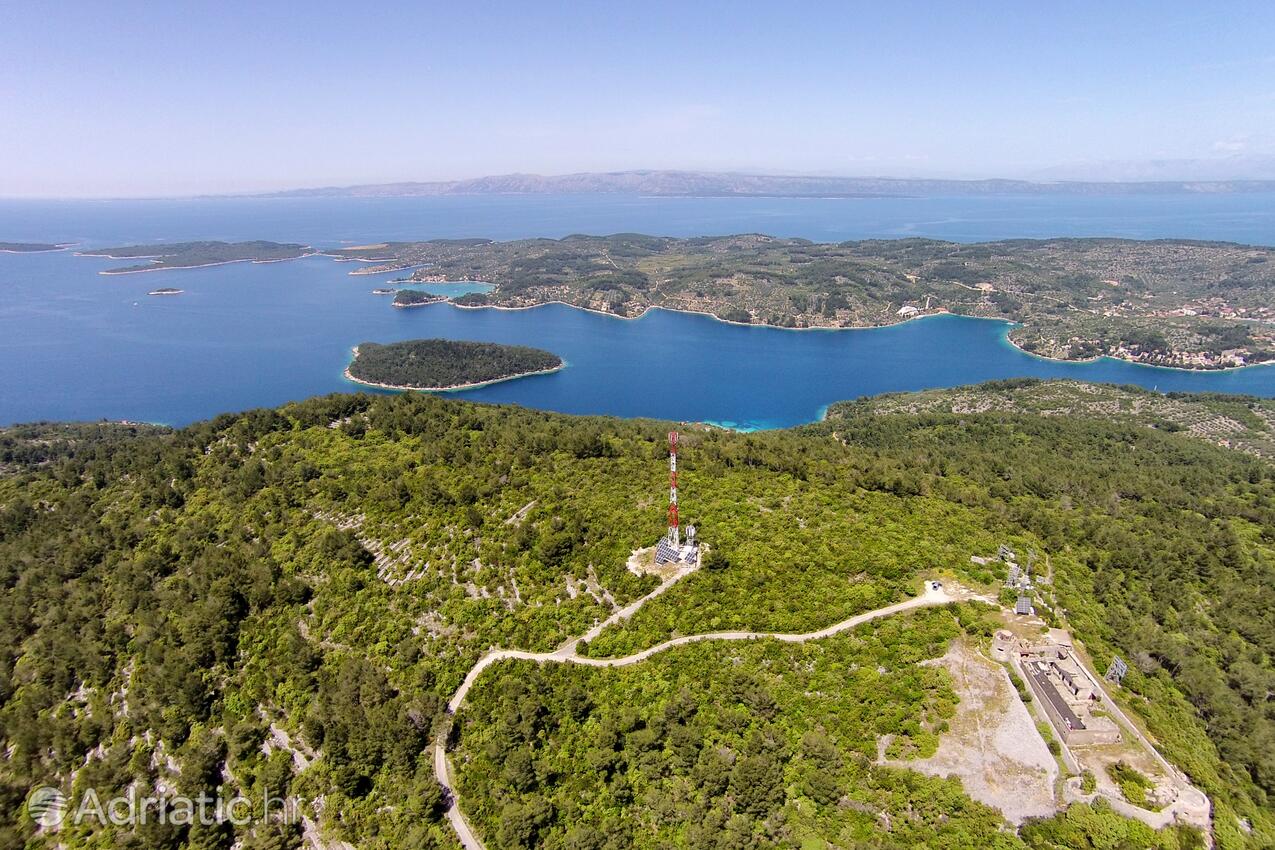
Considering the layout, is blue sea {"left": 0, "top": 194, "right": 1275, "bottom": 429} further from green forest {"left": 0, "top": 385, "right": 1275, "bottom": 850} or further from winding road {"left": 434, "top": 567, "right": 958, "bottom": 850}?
winding road {"left": 434, "top": 567, "right": 958, "bottom": 850}

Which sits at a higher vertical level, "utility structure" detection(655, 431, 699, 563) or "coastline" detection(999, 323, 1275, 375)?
"utility structure" detection(655, 431, 699, 563)

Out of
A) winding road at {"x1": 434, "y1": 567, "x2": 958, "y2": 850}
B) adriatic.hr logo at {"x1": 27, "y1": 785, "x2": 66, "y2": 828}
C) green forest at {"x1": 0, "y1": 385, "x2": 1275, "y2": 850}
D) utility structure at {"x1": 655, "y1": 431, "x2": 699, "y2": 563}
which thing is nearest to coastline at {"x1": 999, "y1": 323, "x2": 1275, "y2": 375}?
green forest at {"x1": 0, "y1": 385, "x2": 1275, "y2": 850}

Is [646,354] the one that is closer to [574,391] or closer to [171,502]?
[574,391]

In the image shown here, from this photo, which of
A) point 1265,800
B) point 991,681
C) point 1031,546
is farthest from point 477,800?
point 1031,546

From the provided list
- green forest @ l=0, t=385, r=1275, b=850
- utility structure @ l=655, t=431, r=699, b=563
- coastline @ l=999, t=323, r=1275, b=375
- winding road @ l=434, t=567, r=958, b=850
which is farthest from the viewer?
coastline @ l=999, t=323, r=1275, b=375

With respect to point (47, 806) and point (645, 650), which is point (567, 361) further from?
point (47, 806)
